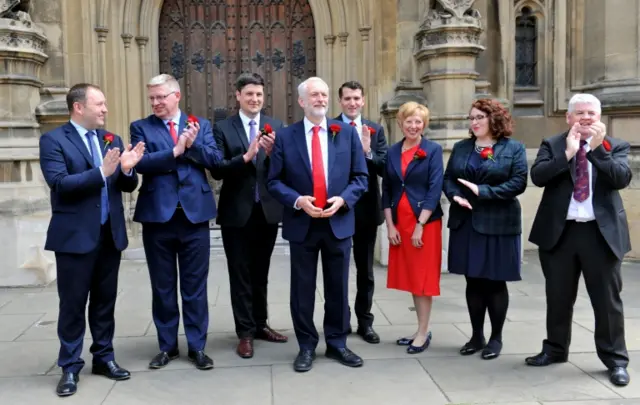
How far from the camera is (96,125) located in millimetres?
3930

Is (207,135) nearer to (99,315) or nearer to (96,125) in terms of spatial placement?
(96,125)

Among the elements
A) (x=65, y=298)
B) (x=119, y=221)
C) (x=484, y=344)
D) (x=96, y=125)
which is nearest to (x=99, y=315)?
(x=65, y=298)

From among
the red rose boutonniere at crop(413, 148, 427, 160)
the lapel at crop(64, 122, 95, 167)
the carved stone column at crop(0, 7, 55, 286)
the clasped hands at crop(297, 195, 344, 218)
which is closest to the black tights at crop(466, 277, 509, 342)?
the red rose boutonniere at crop(413, 148, 427, 160)

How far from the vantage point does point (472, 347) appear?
448cm

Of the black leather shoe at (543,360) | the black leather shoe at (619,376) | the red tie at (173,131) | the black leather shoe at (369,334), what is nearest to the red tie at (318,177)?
the red tie at (173,131)

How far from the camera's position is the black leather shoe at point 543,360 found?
420 centimetres

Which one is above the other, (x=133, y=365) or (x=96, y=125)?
(x=96, y=125)

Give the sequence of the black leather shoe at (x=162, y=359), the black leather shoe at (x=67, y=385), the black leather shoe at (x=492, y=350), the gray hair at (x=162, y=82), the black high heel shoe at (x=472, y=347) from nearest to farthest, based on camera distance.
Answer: the black leather shoe at (x=67, y=385) < the gray hair at (x=162, y=82) < the black leather shoe at (x=162, y=359) < the black leather shoe at (x=492, y=350) < the black high heel shoe at (x=472, y=347)

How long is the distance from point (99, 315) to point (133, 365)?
1.57 feet

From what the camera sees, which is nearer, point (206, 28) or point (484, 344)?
point (484, 344)

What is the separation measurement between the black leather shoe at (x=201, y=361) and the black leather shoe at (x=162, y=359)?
0.58 feet

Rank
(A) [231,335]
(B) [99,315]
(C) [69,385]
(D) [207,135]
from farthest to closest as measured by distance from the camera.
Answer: (A) [231,335], (D) [207,135], (B) [99,315], (C) [69,385]

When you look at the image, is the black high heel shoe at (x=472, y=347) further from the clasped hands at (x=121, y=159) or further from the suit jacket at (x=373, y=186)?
the clasped hands at (x=121, y=159)

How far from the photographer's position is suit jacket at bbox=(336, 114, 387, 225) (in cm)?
480
